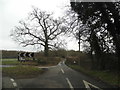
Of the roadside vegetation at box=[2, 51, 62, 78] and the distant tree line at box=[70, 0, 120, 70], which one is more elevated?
the distant tree line at box=[70, 0, 120, 70]

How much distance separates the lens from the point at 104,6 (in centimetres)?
1769

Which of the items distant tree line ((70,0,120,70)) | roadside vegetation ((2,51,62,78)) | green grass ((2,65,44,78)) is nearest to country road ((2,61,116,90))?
green grass ((2,65,44,78))

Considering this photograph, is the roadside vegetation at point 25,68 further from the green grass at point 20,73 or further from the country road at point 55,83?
the country road at point 55,83

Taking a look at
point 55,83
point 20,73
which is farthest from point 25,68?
point 55,83

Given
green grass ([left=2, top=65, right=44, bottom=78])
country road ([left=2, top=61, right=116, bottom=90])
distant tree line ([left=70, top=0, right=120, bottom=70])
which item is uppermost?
distant tree line ([left=70, top=0, right=120, bottom=70])

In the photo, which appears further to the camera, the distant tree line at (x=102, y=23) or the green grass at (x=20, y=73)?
the distant tree line at (x=102, y=23)

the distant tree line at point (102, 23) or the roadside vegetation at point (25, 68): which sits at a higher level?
the distant tree line at point (102, 23)

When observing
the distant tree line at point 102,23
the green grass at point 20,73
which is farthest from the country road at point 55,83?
the distant tree line at point 102,23

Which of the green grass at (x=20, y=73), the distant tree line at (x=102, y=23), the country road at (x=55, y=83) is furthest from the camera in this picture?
the distant tree line at (x=102, y=23)

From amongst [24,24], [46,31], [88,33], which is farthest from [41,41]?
[88,33]

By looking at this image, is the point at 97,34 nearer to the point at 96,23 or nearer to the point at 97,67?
the point at 96,23

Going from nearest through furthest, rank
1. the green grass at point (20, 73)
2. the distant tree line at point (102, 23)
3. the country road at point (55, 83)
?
1. the country road at point (55, 83)
2. the green grass at point (20, 73)
3. the distant tree line at point (102, 23)

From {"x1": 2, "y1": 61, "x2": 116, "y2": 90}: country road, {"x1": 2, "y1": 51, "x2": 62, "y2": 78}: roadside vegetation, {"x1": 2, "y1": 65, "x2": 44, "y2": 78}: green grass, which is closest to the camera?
{"x1": 2, "y1": 61, "x2": 116, "y2": 90}: country road

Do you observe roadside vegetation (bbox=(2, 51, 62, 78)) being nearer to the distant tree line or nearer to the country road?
the country road
